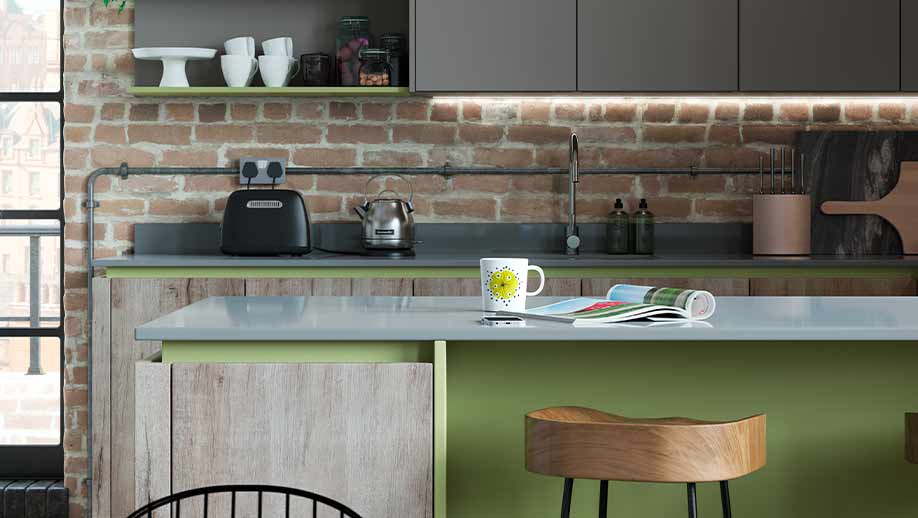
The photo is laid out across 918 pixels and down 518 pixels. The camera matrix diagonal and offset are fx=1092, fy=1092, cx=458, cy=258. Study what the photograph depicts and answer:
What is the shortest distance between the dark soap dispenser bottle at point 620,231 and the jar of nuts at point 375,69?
94cm

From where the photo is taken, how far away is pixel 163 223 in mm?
4031

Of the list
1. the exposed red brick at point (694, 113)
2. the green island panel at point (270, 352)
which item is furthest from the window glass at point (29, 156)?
the green island panel at point (270, 352)

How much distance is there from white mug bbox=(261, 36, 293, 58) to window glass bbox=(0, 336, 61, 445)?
135 cm

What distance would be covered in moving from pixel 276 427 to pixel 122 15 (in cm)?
259

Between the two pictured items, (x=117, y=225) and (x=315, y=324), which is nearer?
(x=315, y=324)

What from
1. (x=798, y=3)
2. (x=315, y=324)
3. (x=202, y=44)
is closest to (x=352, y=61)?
(x=202, y=44)

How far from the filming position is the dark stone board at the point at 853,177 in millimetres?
4004

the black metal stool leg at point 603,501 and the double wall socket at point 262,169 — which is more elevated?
the double wall socket at point 262,169

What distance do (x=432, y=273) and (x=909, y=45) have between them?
1806mm

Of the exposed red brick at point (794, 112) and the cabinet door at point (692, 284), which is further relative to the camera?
the exposed red brick at point (794, 112)

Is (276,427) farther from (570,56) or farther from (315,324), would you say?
(570,56)

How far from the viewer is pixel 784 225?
389 centimetres

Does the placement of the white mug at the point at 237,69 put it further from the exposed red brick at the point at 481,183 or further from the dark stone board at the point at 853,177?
the dark stone board at the point at 853,177

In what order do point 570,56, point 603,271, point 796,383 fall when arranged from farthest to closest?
point 570,56 → point 603,271 → point 796,383
